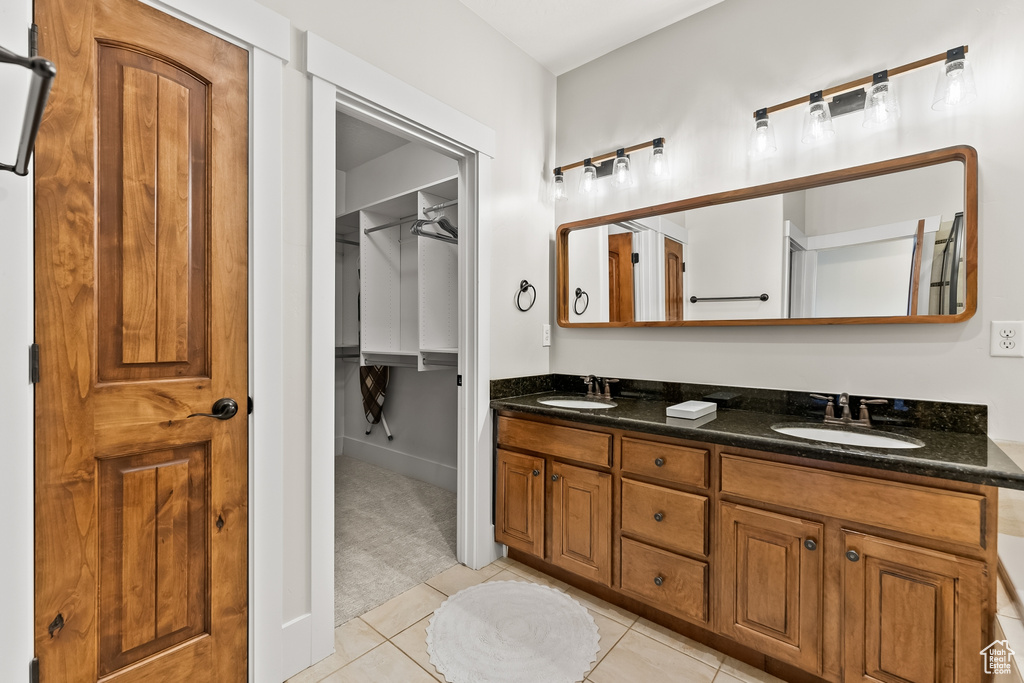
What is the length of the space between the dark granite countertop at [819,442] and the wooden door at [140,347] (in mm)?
1259

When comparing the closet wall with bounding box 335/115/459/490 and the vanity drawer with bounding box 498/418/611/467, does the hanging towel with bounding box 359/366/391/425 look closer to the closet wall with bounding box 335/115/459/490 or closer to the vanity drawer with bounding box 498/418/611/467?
the closet wall with bounding box 335/115/459/490

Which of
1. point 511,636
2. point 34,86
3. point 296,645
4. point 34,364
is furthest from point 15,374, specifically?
point 511,636

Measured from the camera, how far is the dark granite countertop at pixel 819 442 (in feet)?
4.05

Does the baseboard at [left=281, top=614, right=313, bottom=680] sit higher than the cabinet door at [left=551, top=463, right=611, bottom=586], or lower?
lower

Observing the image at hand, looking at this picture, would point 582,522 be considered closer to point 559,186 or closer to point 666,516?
point 666,516

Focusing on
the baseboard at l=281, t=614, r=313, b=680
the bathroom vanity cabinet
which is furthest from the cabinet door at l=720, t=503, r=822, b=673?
the baseboard at l=281, t=614, r=313, b=680

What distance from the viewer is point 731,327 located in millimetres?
2143

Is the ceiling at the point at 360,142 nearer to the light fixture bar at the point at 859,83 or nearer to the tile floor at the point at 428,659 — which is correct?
the light fixture bar at the point at 859,83

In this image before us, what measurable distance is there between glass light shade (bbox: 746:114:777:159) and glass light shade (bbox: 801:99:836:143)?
0.44 ft

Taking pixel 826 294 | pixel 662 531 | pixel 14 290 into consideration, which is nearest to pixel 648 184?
pixel 826 294

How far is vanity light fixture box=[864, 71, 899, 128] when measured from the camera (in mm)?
1733

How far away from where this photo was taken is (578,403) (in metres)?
2.40

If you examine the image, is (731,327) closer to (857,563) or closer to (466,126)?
(857,563)

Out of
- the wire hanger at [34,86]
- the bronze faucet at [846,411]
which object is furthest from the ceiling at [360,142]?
the bronze faucet at [846,411]
